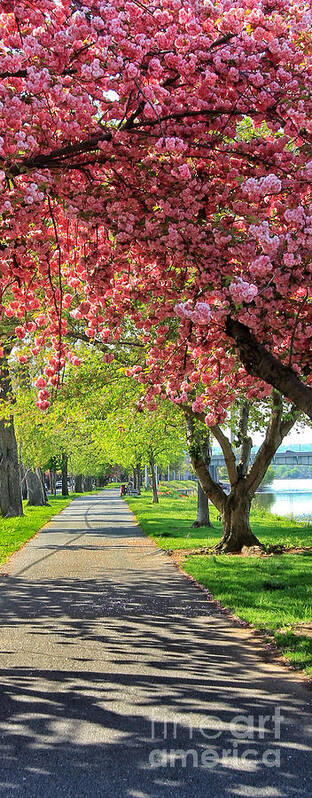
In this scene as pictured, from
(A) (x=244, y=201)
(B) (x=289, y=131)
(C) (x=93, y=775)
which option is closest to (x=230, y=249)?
(A) (x=244, y=201)

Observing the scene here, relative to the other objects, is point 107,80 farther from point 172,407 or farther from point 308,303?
point 172,407

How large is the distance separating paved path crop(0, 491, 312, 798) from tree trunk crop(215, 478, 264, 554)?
6.37m

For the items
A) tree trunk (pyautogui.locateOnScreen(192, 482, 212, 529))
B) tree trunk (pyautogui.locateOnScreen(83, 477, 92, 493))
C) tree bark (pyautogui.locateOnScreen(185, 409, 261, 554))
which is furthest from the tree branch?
tree trunk (pyautogui.locateOnScreen(83, 477, 92, 493))

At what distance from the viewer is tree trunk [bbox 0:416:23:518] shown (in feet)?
96.2

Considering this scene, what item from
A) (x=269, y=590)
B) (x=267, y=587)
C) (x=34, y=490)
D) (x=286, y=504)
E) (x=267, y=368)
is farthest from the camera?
(x=286, y=504)

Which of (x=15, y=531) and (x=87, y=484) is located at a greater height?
(x=87, y=484)

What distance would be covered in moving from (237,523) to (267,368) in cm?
1013

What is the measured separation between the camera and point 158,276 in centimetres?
891

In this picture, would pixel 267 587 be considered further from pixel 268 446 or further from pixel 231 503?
pixel 268 446

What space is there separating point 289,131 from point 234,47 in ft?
3.11

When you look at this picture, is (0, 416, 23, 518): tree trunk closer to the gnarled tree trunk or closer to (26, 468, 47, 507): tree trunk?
the gnarled tree trunk

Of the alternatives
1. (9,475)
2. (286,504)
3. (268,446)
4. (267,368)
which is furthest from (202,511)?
(286,504)

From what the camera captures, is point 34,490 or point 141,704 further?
point 34,490

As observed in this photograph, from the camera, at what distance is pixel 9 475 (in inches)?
1153
